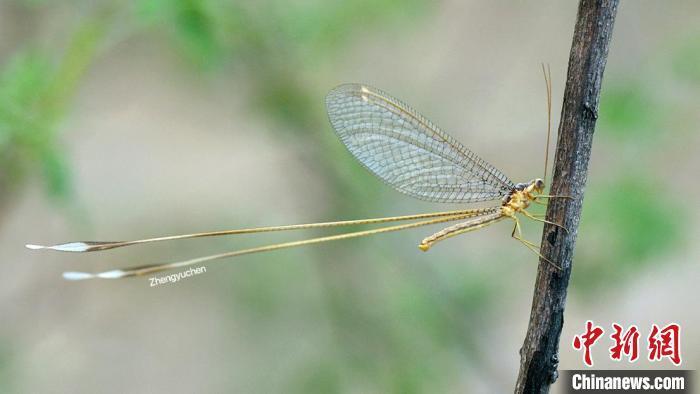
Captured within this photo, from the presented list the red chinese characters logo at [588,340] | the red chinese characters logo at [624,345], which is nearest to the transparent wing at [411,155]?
the red chinese characters logo at [588,340]

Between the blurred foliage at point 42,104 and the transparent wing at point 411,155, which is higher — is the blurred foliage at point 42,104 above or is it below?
above

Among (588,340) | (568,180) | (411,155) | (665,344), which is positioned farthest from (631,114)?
(568,180)

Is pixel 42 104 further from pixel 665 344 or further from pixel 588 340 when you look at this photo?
pixel 665 344

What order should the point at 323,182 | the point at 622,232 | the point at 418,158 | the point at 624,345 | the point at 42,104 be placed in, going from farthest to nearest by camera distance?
the point at 323,182 → the point at 622,232 → the point at 42,104 → the point at 624,345 → the point at 418,158

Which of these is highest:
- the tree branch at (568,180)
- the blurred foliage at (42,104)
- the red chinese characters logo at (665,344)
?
the blurred foliage at (42,104)

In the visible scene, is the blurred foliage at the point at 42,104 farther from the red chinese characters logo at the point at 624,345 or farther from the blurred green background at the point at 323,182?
the red chinese characters logo at the point at 624,345

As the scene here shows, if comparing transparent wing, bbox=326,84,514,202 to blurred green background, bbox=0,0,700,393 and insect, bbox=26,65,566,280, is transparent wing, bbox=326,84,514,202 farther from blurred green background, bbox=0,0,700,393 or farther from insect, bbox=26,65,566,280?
blurred green background, bbox=0,0,700,393

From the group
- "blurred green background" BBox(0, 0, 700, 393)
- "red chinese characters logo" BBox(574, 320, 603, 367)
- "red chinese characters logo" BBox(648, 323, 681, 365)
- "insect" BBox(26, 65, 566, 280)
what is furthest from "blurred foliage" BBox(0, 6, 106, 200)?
"red chinese characters logo" BBox(648, 323, 681, 365)
